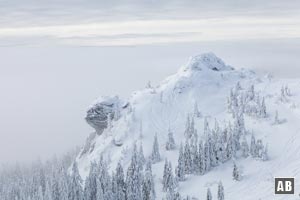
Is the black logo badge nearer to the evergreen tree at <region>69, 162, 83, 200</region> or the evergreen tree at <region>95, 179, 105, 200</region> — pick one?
the evergreen tree at <region>95, 179, 105, 200</region>

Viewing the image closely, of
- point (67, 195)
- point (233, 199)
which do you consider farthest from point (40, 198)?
point (233, 199)

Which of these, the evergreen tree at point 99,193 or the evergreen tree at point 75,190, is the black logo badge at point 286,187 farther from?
the evergreen tree at point 75,190

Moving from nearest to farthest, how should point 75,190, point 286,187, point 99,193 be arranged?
point 99,193 → point 286,187 → point 75,190

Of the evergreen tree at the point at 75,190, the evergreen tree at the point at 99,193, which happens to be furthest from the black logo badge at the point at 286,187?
the evergreen tree at the point at 75,190

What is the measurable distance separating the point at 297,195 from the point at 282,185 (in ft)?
57.9

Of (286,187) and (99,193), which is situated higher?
(286,187)

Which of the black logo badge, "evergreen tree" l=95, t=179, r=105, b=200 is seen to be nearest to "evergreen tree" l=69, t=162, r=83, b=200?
"evergreen tree" l=95, t=179, r=105, b=200

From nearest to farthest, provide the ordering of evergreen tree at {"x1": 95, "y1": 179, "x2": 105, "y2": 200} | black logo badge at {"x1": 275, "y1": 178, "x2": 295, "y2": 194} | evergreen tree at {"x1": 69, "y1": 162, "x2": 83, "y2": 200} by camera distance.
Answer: black logo badge at {"x1": 275, "y1": 178, "x2": 295, "y2": 194} → evergreen tree at {"x1": 95, "y1": 179, "x2": 105, "y2": 200} → evergreen tree at {"x1": 69, "y1": 162, "x2": 83, "y2": 200}

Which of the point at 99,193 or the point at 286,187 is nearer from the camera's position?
the point at 99,193

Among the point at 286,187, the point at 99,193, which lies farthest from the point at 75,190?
the point at 286,187

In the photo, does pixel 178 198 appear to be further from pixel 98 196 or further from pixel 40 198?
pixel 40 198

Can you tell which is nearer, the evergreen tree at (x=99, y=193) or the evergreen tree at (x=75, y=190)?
the evergreen tree at (x=99, y=193)

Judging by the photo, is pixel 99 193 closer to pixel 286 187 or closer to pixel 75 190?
pixel 75 190

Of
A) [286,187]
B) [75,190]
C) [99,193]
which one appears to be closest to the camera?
[99,193]
